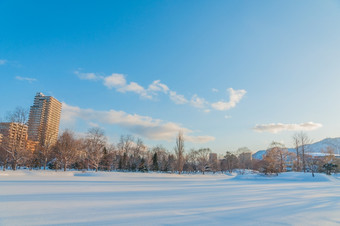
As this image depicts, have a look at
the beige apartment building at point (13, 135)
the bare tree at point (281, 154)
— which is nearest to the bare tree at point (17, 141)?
the beige apartment building at point (13, 135)

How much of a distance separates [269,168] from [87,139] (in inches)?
1272

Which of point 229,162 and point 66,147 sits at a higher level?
point 66,147

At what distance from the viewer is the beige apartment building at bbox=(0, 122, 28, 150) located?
25.2 m

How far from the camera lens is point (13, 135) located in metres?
26.4

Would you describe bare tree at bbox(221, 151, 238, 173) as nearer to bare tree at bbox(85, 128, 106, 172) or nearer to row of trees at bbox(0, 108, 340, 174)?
row of trees at bbox(0, 108, 340, 174)

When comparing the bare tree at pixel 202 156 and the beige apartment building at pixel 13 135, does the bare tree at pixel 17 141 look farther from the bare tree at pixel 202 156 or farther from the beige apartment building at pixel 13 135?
the bare tree at pixel 202 156

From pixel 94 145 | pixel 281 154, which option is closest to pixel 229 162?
pixel 281 154

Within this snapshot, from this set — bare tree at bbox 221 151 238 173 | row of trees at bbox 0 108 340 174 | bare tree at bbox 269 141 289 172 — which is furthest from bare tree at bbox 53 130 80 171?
bare tree at bbox 221 151 238 173

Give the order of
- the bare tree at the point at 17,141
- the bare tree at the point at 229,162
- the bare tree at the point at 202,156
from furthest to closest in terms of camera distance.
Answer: the bare tree at the point at 229,162
the bare tree at the point at 202,156
the bare tree at the point at 17,141

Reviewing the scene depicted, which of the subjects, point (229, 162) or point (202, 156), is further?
point (229, 162)

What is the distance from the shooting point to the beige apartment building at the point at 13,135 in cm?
2517

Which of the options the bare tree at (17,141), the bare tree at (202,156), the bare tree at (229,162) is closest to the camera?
the bare tree at (17,141)

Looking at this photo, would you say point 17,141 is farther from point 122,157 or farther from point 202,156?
point 202,156

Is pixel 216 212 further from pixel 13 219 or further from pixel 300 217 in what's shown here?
pixel 13 219
